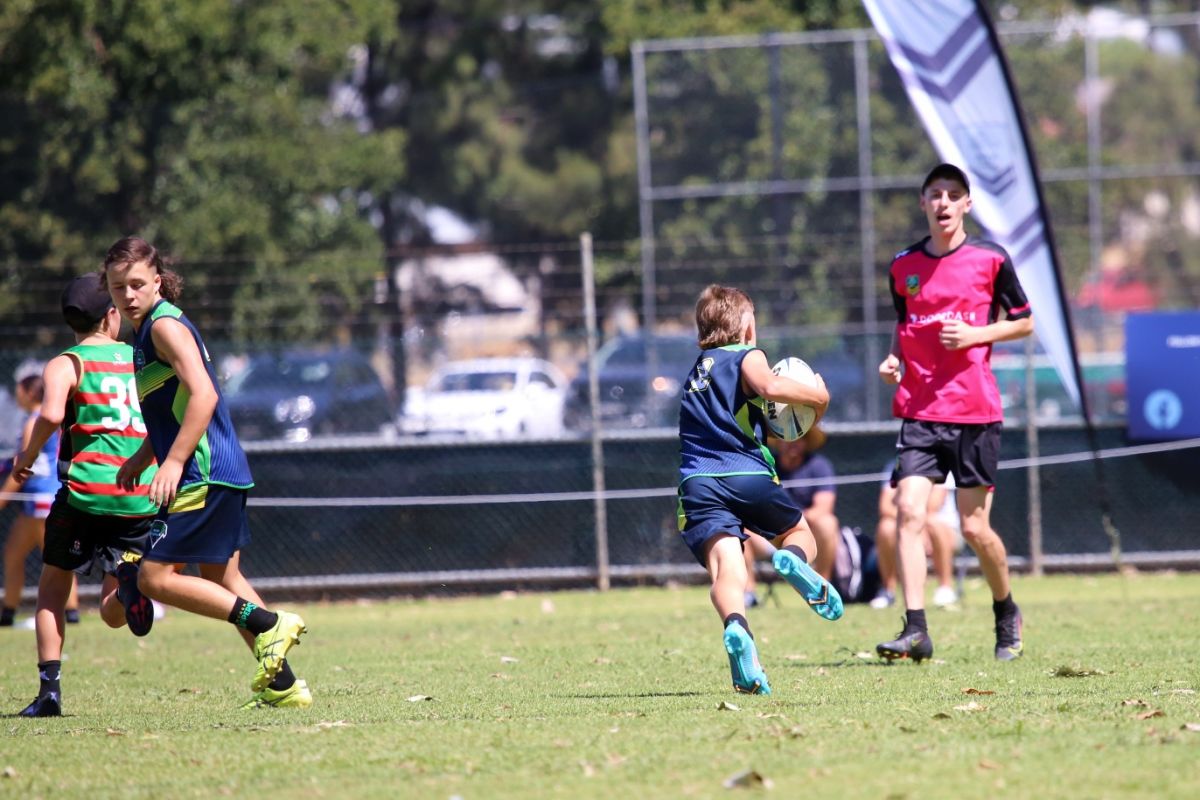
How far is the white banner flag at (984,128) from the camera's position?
9.72m

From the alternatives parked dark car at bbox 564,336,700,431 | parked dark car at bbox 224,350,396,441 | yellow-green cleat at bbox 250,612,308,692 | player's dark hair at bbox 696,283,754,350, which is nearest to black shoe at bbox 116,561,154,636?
yellow-green cleat at bbox 250,612,308,692

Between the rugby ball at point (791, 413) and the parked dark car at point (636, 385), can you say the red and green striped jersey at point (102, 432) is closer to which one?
the rugby ball at point (791, 413)

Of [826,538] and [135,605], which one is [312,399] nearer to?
[826,538]

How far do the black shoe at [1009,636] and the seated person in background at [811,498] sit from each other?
3748mm

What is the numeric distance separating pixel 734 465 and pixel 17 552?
6.62m

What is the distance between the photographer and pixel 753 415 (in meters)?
6.16

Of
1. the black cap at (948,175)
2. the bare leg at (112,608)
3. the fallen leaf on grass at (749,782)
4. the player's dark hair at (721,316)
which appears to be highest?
the black cap at (948,175)

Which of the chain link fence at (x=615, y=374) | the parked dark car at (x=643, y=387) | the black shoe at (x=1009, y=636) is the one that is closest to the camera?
the black shoe at (x=1009, y=636)

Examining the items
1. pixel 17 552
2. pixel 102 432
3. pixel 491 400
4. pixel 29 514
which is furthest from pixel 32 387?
pixel 102 432

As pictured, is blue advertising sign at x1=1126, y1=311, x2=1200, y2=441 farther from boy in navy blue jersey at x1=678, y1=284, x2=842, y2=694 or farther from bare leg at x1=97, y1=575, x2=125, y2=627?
bare leg at x1=97, y1=575, x2=125, y2=627

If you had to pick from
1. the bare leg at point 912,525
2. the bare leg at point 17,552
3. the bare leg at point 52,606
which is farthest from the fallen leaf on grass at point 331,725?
the bare leg at point 17,552

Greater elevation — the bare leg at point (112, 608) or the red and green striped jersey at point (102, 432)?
the red and green striped jersey at point (102, 432)

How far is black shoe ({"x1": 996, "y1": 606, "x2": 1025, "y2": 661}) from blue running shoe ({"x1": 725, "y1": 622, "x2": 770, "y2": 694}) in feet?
5.90

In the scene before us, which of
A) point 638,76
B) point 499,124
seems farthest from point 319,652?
point 499,124
